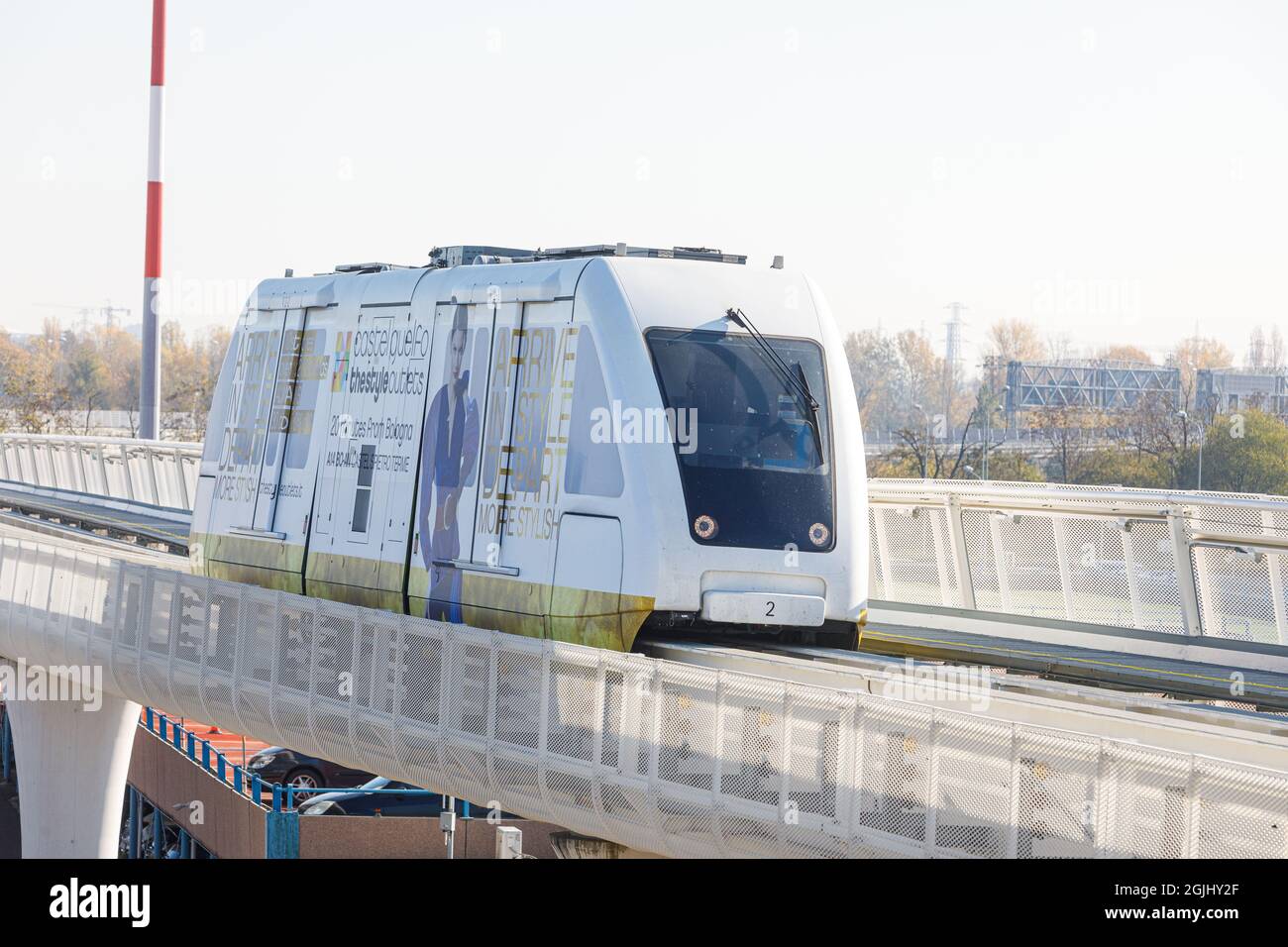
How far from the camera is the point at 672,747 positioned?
12094mm

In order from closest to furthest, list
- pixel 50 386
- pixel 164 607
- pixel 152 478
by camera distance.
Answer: pixel 164 607
pixel 152 478
pixel 50 386

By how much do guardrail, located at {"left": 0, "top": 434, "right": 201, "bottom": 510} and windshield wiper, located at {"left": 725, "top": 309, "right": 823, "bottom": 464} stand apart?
60.5 feet

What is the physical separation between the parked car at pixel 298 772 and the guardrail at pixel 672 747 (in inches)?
582

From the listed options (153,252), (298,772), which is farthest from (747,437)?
(153,252)

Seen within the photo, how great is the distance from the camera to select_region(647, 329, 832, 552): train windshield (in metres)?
14.3

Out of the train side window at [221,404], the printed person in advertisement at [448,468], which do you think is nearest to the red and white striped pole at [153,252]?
the train side window at [221,404]

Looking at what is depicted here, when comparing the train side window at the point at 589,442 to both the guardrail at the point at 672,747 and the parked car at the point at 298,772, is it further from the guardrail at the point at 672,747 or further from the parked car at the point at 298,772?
the parked car at the point at 298,772

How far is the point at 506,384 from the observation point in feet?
51.5

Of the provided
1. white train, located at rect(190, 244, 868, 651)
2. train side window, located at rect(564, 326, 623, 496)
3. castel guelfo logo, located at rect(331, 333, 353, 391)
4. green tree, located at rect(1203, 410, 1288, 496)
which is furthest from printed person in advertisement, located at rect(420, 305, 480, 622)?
green tree, located at rect(1203, 410, 1288, 496)

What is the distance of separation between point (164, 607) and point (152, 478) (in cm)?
1879

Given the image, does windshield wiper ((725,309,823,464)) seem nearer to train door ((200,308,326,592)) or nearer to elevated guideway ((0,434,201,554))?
train door ((200,308,326,592))

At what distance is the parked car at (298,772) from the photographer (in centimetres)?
3350
